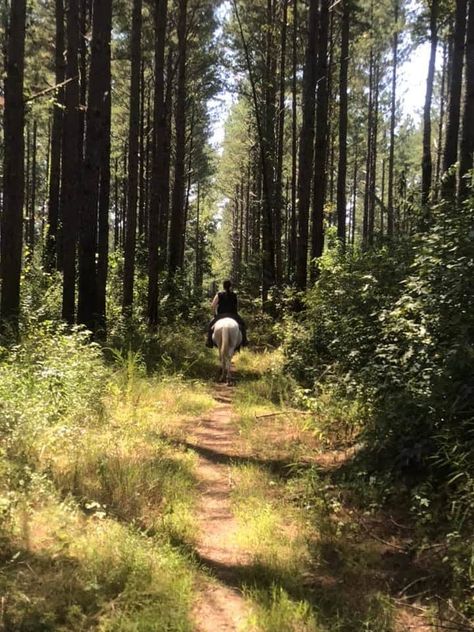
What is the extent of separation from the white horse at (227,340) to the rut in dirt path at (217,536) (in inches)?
120

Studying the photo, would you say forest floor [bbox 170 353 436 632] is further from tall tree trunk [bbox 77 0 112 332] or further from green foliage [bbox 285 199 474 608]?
tall tree trunk [bbox 77 0 112 332]

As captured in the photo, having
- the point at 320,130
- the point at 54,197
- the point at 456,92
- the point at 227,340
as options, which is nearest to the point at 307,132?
the point at 320,130

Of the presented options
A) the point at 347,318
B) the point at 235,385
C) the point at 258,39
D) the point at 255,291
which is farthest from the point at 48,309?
the point at 258,39

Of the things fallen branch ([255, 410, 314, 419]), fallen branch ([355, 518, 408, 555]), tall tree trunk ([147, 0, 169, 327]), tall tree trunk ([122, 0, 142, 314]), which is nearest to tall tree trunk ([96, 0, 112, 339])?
tall tree trunk ([122, 0, 142, 314])

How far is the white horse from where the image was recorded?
10844mm

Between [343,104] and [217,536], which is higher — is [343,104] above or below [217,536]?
above

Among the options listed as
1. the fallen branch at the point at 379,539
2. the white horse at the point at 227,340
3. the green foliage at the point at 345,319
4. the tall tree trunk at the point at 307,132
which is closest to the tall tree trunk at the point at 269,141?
the tall tree trunk at the point at 307,132

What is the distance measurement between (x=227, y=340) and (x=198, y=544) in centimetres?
656

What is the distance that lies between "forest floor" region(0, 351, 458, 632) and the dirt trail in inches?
0.5

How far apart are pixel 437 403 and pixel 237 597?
7.09ft

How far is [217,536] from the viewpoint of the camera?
4.62 meters

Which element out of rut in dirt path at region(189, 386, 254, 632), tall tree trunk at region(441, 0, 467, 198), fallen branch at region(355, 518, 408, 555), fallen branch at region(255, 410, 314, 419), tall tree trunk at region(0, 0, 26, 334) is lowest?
rut in dirt path at region(189, 386, 254, 632)

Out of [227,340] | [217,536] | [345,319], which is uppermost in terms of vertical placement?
[345,319]

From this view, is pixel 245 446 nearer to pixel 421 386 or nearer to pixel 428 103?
pixel 421 386
